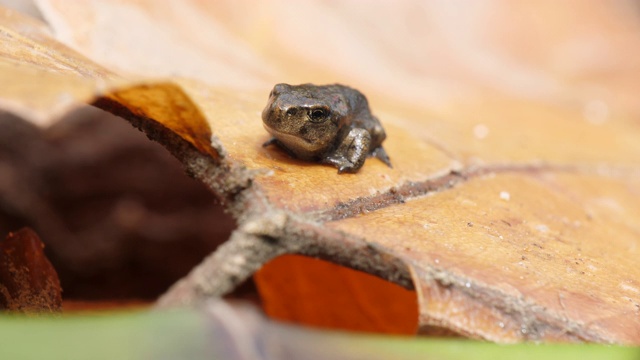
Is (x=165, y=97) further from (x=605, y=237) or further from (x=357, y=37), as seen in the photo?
(x=357, y=37)

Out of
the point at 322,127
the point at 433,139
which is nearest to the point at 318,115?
the point at 322,127

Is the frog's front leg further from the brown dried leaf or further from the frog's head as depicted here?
the brown dried leaf

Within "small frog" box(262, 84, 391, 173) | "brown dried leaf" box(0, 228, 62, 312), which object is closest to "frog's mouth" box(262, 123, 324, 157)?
"small frog" box(262, 84, 391, 173)

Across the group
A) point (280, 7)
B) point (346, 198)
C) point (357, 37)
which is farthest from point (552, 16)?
point (346, 198)

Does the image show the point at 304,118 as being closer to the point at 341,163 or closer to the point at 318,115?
the point at 318,115

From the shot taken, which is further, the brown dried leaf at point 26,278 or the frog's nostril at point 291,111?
the frog's nostril at point 291,111

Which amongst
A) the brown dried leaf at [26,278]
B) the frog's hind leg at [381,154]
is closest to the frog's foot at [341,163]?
the frog's hind leg at [381,154]

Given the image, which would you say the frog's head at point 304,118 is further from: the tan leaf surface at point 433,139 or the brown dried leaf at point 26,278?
the brown dried leaf at point 26,278

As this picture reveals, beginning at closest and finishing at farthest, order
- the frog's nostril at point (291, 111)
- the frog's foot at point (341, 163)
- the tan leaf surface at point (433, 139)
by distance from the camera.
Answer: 1. the tan leaf surface at point (433, 139)
2. the frog's foot at point (341, 163)
3. the frog's nostril at point (291, 111)
